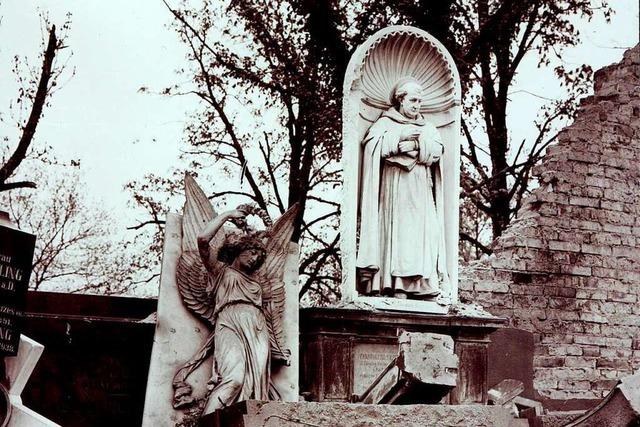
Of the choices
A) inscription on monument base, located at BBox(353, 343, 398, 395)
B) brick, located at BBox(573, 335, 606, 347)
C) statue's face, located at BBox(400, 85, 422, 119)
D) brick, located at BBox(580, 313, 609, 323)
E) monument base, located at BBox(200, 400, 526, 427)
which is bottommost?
monument base, located at BBox(200, 400, 526, 427)

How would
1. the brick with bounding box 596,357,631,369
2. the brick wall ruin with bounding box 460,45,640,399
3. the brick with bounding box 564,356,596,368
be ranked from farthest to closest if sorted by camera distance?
the brick with bounding box 596,357,631,369, the brick with bounding box 564,356,596,368, the brick wall ruin with bounding box 460,45,640,399

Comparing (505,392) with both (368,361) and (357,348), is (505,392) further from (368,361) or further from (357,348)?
(357,348)

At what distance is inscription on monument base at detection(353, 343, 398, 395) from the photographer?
8477 mm

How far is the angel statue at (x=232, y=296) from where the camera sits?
7.53m

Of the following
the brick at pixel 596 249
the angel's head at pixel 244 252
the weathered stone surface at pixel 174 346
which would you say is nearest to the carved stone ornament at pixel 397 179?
the weathered stone surface at pixel 174 346

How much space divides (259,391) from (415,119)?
319 centimetres

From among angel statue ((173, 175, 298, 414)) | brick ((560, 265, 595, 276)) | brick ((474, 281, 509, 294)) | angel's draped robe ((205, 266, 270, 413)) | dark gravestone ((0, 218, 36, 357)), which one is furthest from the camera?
brick ((560, 265, 595, 276))

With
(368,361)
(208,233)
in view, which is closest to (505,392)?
(368,361)

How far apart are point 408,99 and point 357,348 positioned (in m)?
2.41

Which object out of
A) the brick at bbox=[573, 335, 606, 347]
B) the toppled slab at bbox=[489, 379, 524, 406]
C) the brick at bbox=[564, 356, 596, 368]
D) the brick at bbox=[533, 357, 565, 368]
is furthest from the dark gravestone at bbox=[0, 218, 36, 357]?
the brick at bbox=[573, 335, 606, 347]

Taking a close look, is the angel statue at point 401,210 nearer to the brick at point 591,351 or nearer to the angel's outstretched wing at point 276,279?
the angel's outstretched wing at point 276,279

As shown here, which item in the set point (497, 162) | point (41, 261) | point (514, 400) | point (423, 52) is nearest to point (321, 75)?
point (497, 162)

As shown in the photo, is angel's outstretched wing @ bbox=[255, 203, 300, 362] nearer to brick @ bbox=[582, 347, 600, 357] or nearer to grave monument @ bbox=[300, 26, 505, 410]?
grave monument @ bbox=[300, 26, 505, 410]

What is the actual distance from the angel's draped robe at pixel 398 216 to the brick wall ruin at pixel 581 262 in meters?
4.64
